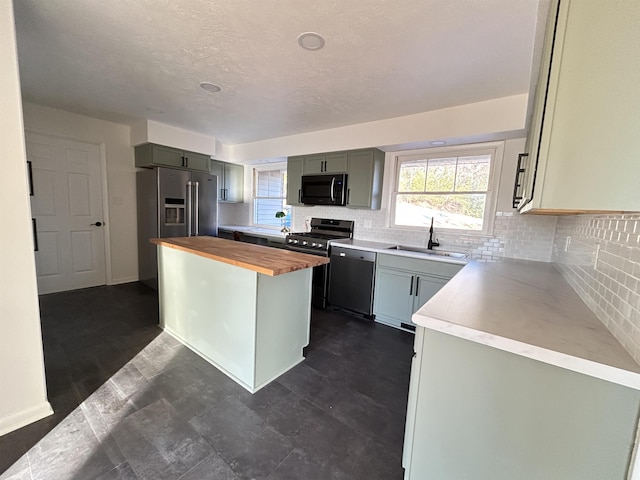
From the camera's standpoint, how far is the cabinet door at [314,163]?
386 cm

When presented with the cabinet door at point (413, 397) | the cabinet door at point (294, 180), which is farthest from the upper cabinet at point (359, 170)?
the cabinet door at point (413, 397)

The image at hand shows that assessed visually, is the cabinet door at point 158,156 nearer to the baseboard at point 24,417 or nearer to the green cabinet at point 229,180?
the green cabinet at point 229,180

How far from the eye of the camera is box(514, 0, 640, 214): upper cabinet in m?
0.75

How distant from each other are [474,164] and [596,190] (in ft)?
8.39

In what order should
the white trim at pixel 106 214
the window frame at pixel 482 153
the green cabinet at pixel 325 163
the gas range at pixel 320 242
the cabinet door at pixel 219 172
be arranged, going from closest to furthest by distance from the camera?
the window frame at pixel 482 153 → the gas range at pixel 320 242 → the green cabinet at pixel 325 163 → the white trim at pixel 106 214 → the cabinet door at pixel 219 172

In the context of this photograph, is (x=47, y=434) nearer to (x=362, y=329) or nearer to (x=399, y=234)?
(x=362, y=329)

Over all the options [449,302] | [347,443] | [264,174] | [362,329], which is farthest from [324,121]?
[347,443]

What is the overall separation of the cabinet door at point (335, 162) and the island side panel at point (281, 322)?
6.41 ft

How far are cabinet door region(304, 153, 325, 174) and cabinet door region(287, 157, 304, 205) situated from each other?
0.32 ft

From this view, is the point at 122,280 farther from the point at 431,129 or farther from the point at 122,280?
the point at 431,129

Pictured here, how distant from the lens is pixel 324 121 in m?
3.44

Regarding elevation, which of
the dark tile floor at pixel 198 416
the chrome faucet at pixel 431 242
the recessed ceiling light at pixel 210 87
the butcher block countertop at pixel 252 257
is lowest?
the dark tile floor at pixel 198 416

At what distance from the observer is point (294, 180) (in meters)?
4.19

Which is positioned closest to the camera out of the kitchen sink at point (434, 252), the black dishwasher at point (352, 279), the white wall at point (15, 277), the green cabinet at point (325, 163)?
the white wall at point (15, 277)
